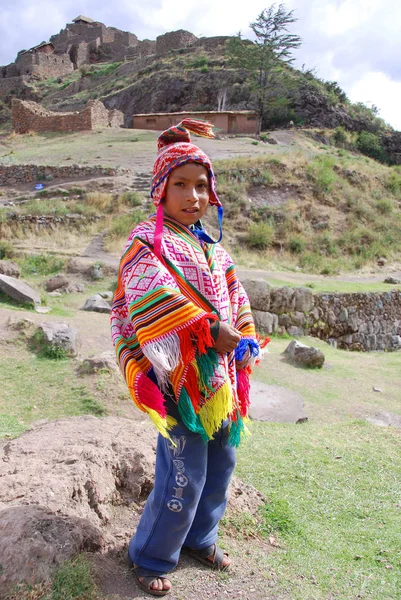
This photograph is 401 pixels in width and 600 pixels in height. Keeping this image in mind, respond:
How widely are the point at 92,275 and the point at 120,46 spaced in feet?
156

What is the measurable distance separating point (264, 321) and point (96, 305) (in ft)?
11.2

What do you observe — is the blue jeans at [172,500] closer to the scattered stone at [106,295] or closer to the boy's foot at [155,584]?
the boy's foot at [155,584]

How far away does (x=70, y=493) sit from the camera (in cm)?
225

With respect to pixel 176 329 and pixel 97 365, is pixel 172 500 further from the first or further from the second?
pixel 97 365

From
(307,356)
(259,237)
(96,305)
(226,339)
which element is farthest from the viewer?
(259,237)

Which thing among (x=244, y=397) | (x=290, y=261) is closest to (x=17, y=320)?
(x=244, y=397)

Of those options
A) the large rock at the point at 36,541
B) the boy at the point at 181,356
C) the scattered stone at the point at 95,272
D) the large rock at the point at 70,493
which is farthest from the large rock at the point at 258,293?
the large rock at the point at 36,541

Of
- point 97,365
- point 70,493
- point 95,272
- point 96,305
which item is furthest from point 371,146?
point 70,493

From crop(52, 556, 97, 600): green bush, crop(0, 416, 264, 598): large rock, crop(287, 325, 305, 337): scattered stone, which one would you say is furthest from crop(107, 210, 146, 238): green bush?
crop(52, 556, 97, 600): green bush

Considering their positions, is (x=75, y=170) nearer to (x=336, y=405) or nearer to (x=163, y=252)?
(x=336, y=405)

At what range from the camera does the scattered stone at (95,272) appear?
1043cm

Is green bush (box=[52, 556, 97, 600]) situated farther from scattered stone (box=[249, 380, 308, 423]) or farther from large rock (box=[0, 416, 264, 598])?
scattered stone (box=[249, 380, 308, 423])

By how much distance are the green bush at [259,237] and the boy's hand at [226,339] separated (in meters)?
12.7

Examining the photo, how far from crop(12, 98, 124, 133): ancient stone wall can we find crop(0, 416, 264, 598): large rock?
23.4 m
